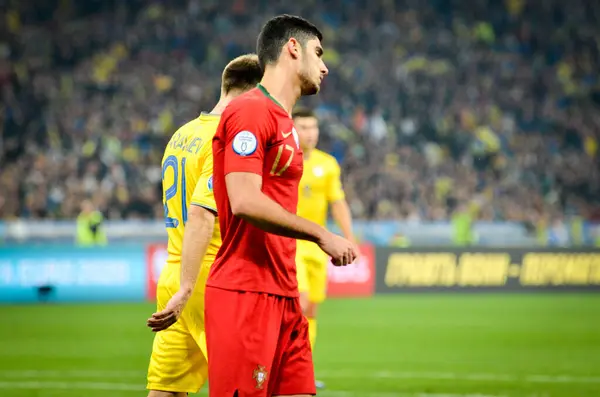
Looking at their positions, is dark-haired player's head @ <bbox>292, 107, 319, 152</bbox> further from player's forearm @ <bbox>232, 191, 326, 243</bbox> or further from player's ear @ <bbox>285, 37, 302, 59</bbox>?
player's forearm @ <bbox>232, 191, 326, 243</bbox>

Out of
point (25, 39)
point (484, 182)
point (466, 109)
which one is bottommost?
point (484, 182)

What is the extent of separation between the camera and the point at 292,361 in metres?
3.85

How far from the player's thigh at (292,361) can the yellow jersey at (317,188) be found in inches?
228

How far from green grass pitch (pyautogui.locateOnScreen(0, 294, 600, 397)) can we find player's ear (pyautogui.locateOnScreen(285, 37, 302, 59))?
17.9ft

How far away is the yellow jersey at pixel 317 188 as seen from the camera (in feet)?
31.9

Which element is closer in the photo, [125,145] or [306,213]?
[306,213]

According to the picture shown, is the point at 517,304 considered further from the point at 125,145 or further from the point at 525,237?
the point at 125,145

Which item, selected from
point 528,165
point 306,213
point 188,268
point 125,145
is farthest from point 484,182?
point 188,268

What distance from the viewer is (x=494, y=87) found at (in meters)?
31.1

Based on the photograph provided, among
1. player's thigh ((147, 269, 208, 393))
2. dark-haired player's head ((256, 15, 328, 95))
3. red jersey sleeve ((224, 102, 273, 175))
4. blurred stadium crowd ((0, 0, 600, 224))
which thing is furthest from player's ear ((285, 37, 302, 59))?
blurred stadium crowd ((0, 0, 600, 224))

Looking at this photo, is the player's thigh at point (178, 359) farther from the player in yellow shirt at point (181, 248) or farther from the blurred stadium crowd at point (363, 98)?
the blurred stadium crowd at point (363, 98)

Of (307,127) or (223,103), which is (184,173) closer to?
(223,103)

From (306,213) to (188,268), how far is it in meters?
5.34

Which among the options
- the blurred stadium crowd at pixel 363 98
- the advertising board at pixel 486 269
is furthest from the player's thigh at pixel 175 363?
the blurred stadium crowd at pixel 363 98
